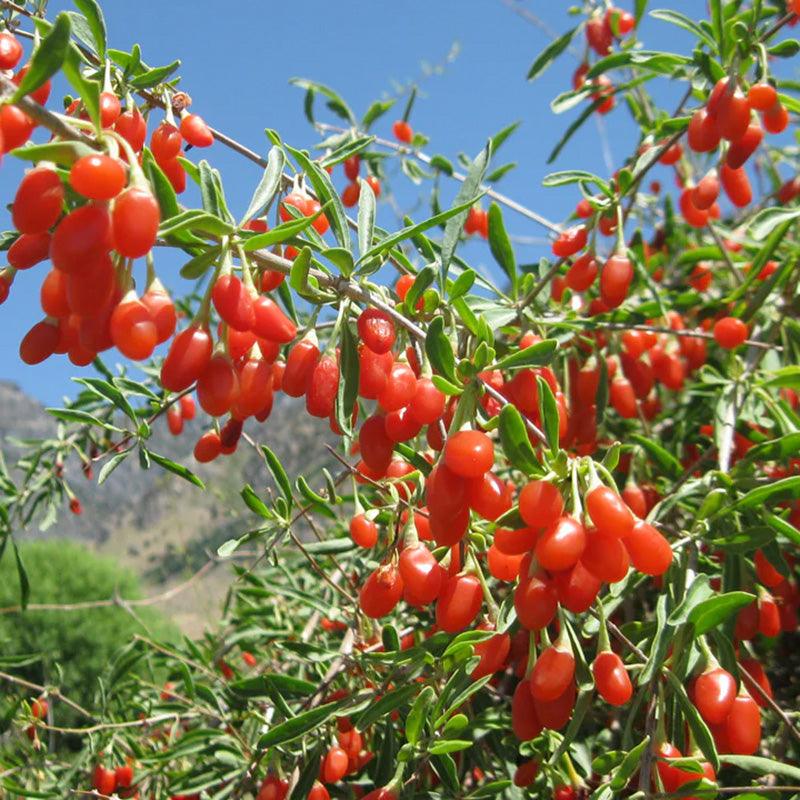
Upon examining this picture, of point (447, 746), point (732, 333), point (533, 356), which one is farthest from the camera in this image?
point (732, 333)

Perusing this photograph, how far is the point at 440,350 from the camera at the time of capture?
0.77m

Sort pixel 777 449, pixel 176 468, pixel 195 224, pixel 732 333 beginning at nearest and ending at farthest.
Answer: pixel 195 224
pixel 777 449
pixel 176 468
pixel 732 333

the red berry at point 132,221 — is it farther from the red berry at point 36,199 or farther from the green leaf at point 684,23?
the green leaf at point 684,23

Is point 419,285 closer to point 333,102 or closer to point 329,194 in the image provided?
point 329,194

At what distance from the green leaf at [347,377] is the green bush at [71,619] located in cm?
617

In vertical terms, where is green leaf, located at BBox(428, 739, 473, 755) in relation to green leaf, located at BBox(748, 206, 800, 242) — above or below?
below

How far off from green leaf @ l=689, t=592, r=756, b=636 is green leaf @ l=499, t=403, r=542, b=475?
0.80 feet

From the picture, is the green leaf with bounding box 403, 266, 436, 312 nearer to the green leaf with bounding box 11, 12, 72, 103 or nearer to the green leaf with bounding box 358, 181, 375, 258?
the green leaf with bounding box 358, 181, 375, 258

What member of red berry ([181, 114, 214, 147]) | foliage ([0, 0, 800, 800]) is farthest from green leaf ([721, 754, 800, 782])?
red berry ([181, 114, 214, 147])

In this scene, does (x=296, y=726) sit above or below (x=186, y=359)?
below

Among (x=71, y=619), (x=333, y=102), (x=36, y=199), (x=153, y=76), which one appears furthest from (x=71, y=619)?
(x=36, y=199)

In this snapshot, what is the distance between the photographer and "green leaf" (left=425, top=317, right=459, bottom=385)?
749 millimetres

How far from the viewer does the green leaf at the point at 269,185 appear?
768 millimetres

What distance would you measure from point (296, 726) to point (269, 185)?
2.19 ft
